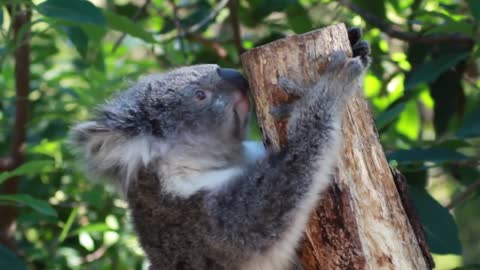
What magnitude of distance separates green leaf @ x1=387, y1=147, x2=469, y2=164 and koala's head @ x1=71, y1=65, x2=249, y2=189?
717 mm

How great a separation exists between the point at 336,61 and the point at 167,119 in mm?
1006

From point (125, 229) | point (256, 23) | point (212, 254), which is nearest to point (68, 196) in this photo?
point (125, 229)

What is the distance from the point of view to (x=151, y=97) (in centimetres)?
344

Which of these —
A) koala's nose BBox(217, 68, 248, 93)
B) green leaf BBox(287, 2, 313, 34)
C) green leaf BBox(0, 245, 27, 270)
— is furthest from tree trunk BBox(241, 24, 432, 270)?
green leaf BBox(287, 2, 313, 34)

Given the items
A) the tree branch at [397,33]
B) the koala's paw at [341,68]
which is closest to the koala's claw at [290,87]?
the koala's paw at [341,68]

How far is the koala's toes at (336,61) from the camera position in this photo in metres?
2.67

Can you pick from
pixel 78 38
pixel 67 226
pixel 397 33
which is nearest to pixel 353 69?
pixel 78 38

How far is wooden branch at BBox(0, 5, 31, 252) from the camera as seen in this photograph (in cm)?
413

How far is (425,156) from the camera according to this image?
3447mm

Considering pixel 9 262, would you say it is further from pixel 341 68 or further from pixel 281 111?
pixel 341 68

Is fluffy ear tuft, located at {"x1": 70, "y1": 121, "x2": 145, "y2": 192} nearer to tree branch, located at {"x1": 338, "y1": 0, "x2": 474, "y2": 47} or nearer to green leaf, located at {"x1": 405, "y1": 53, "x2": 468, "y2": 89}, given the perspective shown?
green leaf, located at {"x1": 405, "y1": 53, "x2": 468, "y2": 89}

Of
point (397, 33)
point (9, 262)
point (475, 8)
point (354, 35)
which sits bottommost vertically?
point (9, 262)

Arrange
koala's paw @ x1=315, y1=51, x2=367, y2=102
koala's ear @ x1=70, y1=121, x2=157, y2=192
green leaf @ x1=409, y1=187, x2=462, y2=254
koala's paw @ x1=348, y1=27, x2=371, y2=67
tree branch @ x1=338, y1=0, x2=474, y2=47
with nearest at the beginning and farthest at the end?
koala's paw @ x1=315, y1=51, x2=367, y2=102 < koala's paw @ x1=348, y1=27, x2=371, y2=67 < koala's ear @ x1=70, y1=121, x2=157, y2=192 < green leaf @ x1=409, y1=187, x2=462, y2=254 < tree branch @ x1=338, y1=0, x2=474, y2=47

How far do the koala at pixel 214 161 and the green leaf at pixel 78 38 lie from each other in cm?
27
